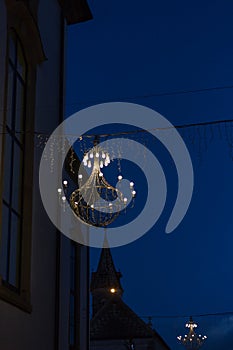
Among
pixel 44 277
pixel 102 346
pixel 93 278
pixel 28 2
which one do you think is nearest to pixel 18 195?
pixel 44 277

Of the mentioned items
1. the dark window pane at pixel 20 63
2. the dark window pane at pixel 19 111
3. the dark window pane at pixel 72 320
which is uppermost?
the dark window pane at pixel 20 63

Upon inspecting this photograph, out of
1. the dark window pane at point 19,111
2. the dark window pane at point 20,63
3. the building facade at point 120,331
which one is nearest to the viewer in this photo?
the dark window pane at point 19,111

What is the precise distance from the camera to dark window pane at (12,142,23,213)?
11.1 metres

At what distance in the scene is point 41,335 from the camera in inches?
461

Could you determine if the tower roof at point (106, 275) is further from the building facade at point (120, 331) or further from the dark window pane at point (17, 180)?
the dark window pane at point (17, 180)

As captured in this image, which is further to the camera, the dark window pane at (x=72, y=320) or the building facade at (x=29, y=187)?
the dark window pane at (x=72, y=320)

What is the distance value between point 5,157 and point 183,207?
3.20 metres

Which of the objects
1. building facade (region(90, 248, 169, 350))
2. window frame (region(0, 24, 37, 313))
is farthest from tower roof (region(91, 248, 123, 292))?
window frame (region(0, 24, 37, 313))

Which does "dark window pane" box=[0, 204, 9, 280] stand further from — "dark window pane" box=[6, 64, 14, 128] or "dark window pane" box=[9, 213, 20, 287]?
"dark window pane" box=[6, 64, 14, 128]

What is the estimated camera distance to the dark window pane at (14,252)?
10742mm

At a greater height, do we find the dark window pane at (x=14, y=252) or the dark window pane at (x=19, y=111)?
the dark window pane at (x=19, y=111)

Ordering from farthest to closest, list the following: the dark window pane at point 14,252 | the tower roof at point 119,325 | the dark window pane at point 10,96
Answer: the tower roof at point 119,325 < the dark window pane at point 10,96 < the dark window pane at point 14,252

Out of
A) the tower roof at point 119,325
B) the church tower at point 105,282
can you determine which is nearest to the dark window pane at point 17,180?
the tower roof at point 119,325

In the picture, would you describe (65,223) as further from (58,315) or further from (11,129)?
(11,129)
